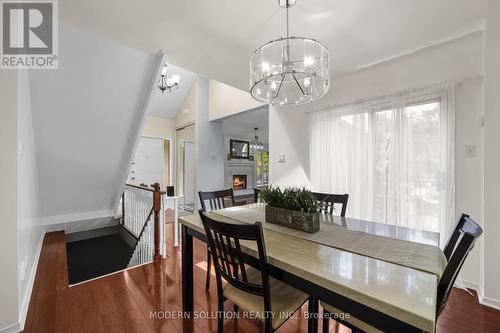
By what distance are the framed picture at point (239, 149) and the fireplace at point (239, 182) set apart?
0.67 m

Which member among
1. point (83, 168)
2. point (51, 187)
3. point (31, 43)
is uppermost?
point (31, 43)

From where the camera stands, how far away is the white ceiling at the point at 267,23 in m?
1.74

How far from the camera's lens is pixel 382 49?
2.33 metres

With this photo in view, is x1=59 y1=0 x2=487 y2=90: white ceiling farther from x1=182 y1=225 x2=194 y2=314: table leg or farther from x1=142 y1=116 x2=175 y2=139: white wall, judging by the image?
x1=142 y1=116 x2=175 y2=139: white wall

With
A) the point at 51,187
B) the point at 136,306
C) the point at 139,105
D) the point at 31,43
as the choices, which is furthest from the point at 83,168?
the point at 136,306

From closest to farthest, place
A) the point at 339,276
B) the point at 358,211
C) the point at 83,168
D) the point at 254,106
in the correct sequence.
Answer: the point at 339,276, the point at 358,211, the point at 83,168, the point at 254,106

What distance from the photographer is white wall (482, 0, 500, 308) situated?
186cm

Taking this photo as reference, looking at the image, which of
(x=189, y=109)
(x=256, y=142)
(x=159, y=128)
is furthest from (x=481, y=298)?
(x=159, y=128)

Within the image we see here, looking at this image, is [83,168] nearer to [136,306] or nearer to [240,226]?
[136,306]

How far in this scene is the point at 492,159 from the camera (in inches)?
74.2

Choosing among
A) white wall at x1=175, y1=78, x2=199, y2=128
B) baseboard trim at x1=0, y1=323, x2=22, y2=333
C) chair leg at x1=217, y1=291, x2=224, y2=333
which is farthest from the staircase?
white wall at x1=175, y1=78, x2=199, y2=128

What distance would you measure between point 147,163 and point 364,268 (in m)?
6.13

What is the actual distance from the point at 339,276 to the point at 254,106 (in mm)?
3953

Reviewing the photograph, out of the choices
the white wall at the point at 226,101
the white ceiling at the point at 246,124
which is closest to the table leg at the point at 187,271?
the white wall at the point at 226,101
